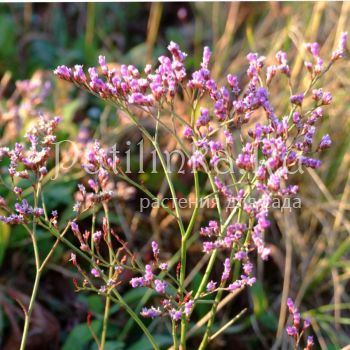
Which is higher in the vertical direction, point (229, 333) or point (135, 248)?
point (135, 248)

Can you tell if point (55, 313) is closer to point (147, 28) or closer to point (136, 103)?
point (136, 103)

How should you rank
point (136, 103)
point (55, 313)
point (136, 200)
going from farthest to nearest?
point (136, 200), point (55, 313), point (136, 103)

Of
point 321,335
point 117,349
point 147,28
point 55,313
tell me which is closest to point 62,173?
point 55,313

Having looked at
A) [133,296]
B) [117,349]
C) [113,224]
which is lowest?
[117,349]

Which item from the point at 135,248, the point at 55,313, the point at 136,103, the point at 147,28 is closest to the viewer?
the point at 136,103

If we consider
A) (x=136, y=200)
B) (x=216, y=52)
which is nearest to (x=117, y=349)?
(x=136, y=200)

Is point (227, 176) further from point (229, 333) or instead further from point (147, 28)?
point (147, 28)

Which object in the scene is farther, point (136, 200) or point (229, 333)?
point (136, 200)
